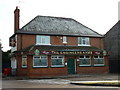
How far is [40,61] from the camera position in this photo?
31.4 metres

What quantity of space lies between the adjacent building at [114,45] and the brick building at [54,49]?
4380mm

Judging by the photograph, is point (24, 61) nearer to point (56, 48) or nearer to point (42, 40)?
point (42, 40)

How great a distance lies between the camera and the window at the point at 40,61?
102ft

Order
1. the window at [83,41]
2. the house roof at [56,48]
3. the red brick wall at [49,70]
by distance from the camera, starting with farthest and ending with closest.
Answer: the window at [83,41], the house roof at [56,48], the red brick wall at [49,70]

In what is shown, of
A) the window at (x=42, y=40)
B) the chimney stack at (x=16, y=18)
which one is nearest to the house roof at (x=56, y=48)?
the window at (x=42, y=40)

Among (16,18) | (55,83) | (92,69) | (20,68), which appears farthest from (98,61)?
(55,83)

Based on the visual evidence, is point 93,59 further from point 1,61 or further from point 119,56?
point 1,61

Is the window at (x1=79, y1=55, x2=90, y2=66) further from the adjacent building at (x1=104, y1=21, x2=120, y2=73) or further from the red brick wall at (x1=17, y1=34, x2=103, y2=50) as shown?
the adjacent building at (x1=104, y1=21, x2=120, y2=73)

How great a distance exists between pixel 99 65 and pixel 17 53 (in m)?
12.3

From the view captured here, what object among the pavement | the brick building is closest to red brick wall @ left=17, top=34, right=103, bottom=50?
the brick building

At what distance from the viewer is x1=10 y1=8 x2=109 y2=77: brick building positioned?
31.2 metres

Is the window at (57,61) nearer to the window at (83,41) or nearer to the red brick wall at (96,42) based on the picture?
the window at (83,41)

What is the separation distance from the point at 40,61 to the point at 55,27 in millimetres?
7026

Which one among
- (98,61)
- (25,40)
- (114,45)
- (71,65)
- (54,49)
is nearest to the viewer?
(54,49)
